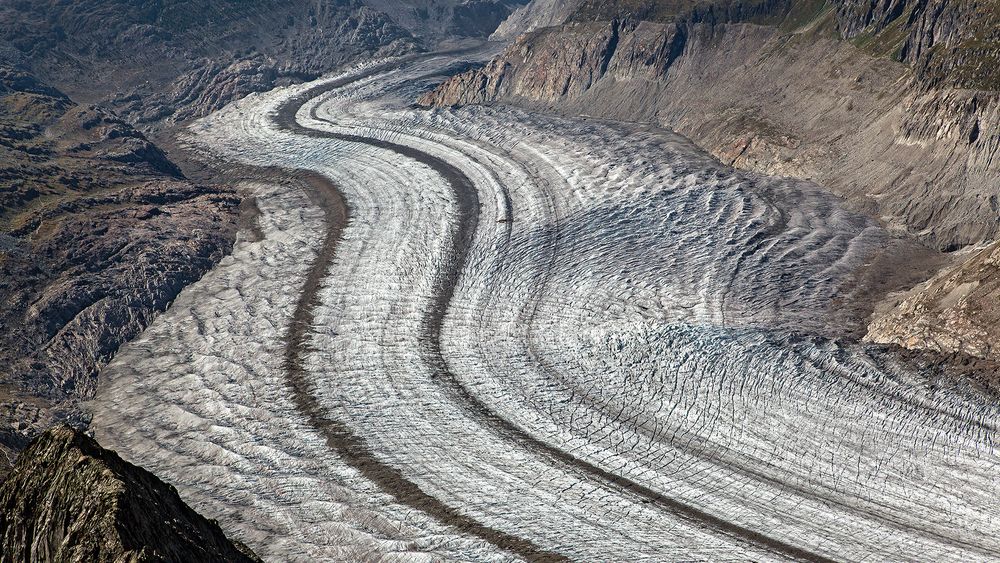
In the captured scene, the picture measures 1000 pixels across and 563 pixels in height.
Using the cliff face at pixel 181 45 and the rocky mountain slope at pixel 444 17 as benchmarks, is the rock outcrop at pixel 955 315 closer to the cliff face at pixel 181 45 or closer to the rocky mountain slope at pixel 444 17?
the cliff face at pixel 181 45

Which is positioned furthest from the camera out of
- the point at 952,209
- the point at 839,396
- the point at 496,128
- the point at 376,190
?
the point at 496,128

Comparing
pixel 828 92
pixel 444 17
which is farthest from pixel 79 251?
pixel 444 17

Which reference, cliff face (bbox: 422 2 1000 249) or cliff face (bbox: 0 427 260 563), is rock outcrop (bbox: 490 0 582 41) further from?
cliff face (bbox: 0 427 260 563)

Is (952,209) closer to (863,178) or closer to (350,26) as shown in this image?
(863,178)

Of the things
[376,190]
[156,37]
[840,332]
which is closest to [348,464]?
[840,332]

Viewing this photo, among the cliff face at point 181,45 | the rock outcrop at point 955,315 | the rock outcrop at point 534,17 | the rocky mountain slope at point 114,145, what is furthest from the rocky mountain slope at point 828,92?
the rock outcrop at point 534,17
